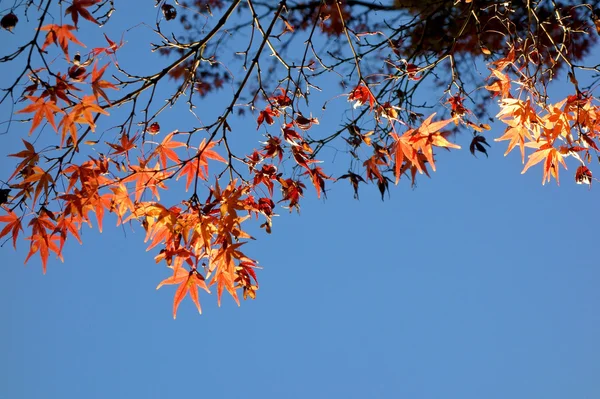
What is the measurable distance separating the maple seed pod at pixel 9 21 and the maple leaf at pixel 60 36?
0.28 ft

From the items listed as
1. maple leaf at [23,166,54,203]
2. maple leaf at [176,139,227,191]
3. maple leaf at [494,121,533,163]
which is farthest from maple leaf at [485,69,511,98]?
maple leaf at [23,166,54,203]

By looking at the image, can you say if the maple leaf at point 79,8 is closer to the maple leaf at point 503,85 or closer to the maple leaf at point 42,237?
the maple leaf at point 42,237

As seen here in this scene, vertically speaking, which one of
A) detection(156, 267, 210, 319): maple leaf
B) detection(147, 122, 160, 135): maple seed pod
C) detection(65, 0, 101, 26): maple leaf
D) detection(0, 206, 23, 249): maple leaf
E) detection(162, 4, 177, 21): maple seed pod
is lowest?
detection(156, 267, 210, 319): maple leaf

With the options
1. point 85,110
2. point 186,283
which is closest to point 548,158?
point 186,283

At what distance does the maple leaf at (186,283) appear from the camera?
1946 mm

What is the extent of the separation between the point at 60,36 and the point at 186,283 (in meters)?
0.85

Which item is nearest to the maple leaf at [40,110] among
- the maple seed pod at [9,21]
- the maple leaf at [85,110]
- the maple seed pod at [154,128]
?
the maple leaf at [85,110]

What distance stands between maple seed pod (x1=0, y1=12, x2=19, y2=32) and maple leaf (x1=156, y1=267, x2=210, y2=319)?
2.87 feet

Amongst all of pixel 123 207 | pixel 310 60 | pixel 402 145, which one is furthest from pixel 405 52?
pixel 123 207

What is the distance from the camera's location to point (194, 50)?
214 centimetres

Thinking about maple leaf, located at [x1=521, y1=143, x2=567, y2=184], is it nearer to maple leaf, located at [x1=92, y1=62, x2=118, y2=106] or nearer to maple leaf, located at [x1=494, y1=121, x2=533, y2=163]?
maple leaf, located at [x1=494, y1=121, x2=533, y2=163]

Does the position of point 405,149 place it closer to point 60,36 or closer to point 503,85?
point 503,85

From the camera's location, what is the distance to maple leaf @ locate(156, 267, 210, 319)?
1.95 metres

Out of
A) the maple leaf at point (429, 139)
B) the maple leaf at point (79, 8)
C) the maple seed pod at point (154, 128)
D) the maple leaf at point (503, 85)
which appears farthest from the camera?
the maple seed pod at point (154, 128)
